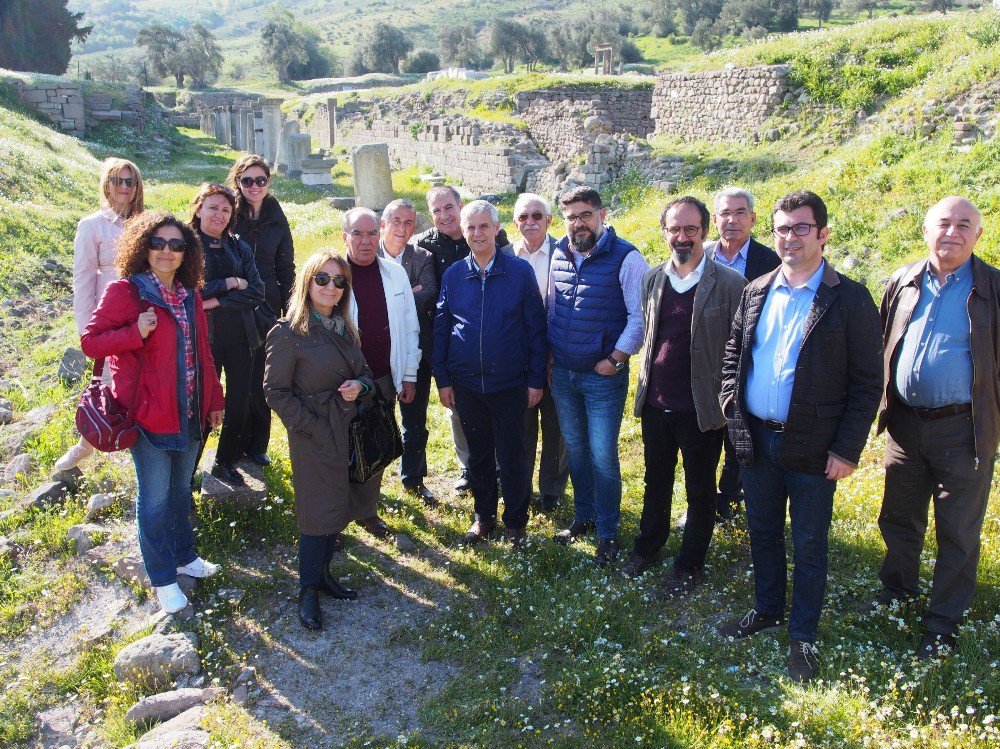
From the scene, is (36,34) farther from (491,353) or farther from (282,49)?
(491,353)

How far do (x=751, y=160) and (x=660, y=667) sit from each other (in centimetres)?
1135

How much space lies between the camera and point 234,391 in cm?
538

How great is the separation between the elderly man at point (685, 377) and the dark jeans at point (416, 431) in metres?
1.79

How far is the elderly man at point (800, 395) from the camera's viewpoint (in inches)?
143

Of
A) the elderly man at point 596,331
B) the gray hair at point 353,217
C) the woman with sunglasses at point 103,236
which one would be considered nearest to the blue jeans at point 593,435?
the elderly man at point 596,331

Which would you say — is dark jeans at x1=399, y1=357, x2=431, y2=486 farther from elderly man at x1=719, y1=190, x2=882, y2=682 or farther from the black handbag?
elderly man at x1=719, y1=190, x2=882, y2=682

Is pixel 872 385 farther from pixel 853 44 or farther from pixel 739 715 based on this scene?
pixel 853 44

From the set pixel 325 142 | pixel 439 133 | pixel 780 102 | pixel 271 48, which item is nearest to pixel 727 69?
pixel 780 102

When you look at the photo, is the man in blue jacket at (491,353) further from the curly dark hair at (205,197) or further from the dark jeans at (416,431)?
the curly dark hair at (205,197)

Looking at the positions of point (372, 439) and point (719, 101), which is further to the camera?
point (719, 101)

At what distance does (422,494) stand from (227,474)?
1386 mm

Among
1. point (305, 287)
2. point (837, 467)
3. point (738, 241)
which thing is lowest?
point (837, 467)

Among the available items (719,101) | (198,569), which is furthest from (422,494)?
(719,101)

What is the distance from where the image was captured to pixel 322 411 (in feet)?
14.2
